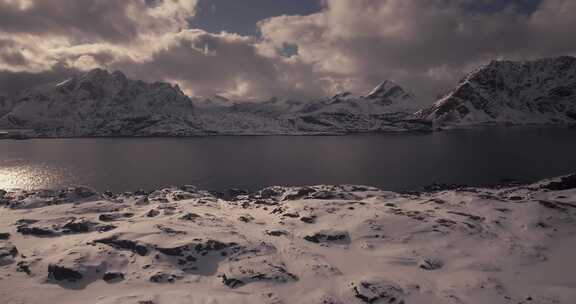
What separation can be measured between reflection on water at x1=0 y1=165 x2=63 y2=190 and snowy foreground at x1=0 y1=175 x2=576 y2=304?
61865 mm

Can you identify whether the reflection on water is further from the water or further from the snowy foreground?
the snowy foreground

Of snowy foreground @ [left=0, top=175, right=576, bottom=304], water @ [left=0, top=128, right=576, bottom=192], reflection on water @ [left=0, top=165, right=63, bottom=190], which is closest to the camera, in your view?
snowy foreground @ [left=0, top=175, right=576, bottom=304]

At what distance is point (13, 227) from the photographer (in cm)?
5094

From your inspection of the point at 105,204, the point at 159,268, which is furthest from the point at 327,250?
the point at 105,204

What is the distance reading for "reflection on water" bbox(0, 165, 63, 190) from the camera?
4385 inches

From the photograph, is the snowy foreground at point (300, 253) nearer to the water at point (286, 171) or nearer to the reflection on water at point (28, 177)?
the water at point (286, 171)

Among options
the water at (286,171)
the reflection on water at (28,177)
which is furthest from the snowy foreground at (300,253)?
the reflection on water at (28,177)

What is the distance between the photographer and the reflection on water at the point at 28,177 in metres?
111

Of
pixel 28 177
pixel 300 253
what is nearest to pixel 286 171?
pixel 300 253

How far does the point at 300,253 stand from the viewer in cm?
4216

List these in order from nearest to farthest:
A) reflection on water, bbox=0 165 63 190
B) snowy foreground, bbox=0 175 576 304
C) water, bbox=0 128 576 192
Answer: snowy foreground, bbox=0 175 576 304
water, bbox=0 128 576 192
reflection on water, bbox=0 165 63 190

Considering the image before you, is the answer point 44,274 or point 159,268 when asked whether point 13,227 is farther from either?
point 159,268

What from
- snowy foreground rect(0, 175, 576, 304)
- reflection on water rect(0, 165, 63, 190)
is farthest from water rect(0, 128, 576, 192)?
snowy foreground rect(0, 175, 576, 304)

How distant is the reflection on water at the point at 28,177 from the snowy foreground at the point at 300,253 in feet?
203
